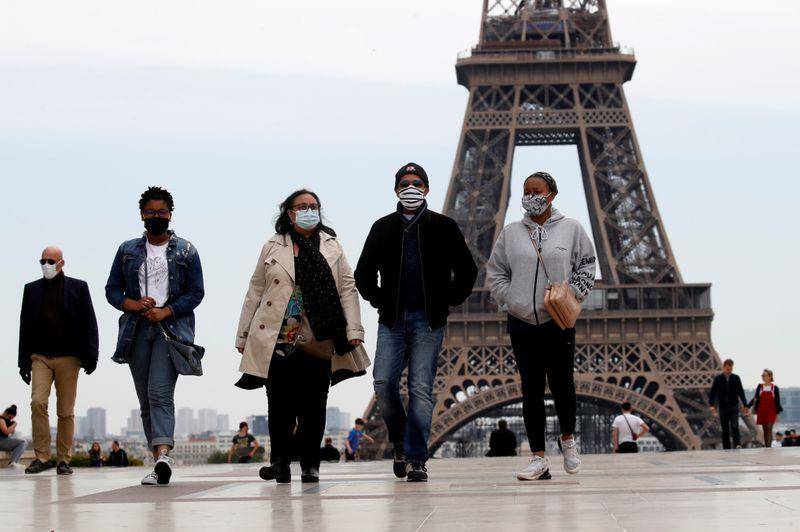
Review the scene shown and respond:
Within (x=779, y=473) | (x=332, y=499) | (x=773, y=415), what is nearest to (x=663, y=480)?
(x=779, y=473)

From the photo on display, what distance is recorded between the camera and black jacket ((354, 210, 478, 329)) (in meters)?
11.4

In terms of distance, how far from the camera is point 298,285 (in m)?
11.3

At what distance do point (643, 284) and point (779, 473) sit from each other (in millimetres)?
40081

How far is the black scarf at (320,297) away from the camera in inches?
440

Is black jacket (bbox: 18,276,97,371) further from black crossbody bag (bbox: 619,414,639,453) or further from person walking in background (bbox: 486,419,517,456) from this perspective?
person walking in background (bbox: 486,419,517,456)

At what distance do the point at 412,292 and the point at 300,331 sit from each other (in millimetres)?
930

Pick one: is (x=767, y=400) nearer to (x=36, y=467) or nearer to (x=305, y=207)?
(x=36, y=467)

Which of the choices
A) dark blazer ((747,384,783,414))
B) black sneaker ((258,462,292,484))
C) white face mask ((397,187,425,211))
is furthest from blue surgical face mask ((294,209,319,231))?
dark blazer ((747,384,783,414))

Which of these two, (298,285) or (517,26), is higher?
(517,26)

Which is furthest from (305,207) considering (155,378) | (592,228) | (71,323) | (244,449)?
(592,228)

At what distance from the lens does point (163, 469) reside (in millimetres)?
11336

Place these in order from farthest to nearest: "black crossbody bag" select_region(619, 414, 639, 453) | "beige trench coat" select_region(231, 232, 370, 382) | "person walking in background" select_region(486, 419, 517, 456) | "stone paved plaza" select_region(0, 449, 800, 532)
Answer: "person walking in background" select_region(486, 419, 517, 456) → "black crossbody bag" select_region(619, 414, 639, 453) → "beige trench coat" select_region(231, 232, 370, 382) → "stone paved plaza" select_region(0, 449, 800, 532)

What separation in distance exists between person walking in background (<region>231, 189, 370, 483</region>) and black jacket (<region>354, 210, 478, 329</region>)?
7.2 inches

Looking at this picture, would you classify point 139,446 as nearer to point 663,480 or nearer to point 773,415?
point 773,415
